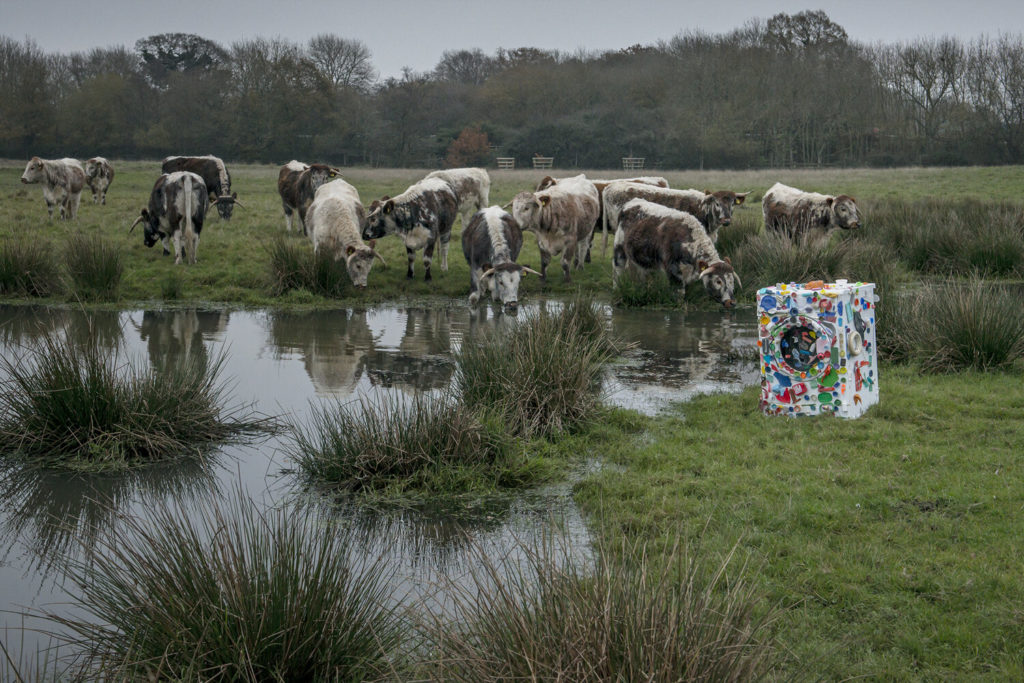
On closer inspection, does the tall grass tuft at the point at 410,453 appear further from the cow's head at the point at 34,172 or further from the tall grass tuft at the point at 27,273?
the cow's head at the point at 34,172

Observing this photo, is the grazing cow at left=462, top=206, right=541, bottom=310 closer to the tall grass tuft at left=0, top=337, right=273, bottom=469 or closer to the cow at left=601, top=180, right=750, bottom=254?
the cow at left=601, top=180, right=750, bottom=254

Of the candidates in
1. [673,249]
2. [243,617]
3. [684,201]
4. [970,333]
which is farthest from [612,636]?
[684,201]

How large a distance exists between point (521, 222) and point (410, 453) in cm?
1036

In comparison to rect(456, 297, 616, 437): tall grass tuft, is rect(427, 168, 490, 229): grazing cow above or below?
above

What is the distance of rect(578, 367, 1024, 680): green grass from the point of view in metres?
3.96

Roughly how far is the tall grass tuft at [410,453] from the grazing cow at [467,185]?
1314 cm

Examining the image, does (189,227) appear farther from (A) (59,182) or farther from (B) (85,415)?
(B) (85,415)

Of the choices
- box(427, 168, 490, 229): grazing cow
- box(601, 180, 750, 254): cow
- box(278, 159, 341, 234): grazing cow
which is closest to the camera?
box(601, 180, 750, 254): cow

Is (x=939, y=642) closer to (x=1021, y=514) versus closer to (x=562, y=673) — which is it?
(x=1021, y=514)

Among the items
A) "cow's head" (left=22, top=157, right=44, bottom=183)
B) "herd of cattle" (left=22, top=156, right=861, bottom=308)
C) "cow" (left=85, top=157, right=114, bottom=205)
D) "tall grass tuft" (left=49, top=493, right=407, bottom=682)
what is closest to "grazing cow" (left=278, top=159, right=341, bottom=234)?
"herd of cattle" (left=22, top=156, right=861, bottom=308)

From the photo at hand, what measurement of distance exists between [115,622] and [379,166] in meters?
52.4

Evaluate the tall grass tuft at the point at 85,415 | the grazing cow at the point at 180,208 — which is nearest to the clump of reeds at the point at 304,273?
the grazing cow at the point at 180,208

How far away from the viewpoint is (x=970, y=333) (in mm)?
9070

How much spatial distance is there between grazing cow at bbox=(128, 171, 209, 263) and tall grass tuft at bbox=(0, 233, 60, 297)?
8.37 ft
